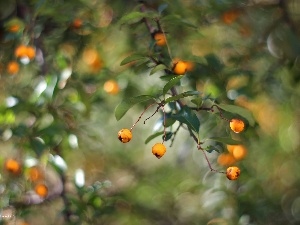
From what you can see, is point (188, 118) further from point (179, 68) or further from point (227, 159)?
point (227, 159)

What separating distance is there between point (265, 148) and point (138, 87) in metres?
0.86

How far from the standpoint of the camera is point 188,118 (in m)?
1.25

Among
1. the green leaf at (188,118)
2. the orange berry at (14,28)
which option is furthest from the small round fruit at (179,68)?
the orange berry at (14,28)

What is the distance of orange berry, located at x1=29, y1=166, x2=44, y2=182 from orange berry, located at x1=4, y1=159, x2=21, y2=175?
0.06 meters

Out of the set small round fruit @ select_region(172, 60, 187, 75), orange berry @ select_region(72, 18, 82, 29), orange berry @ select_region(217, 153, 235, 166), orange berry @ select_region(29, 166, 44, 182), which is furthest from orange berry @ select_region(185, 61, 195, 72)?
orange berry @ select_region(29, 166, 44, 182)

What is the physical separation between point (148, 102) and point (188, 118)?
0.78 metres

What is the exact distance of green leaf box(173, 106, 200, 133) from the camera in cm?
124

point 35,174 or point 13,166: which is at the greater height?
point 13,166

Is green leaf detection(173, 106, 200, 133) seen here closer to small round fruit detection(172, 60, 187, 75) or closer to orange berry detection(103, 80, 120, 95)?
small round fruit detection(172, 60, 187, 75)

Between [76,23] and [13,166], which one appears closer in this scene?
[13,166]

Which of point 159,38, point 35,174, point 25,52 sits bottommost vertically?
point 35,174

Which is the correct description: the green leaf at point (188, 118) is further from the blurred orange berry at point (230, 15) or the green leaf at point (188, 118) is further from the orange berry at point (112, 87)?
the blurred orange berry at point (230, 15)

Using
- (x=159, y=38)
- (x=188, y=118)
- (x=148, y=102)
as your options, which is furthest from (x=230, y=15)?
(x=188, y=118)

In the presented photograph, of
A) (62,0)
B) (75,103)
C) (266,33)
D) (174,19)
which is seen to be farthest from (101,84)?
(266,33)
